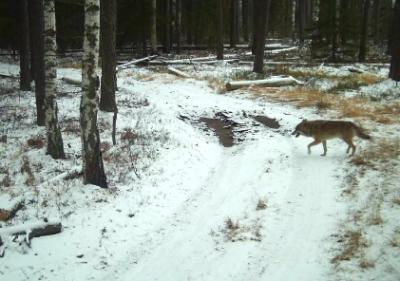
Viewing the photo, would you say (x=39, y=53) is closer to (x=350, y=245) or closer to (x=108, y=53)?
(x=108, y=53)

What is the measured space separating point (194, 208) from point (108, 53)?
9325mm

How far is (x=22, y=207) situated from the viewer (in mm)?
8656

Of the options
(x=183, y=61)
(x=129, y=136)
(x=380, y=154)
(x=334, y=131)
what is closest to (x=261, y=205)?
(x=334, y=131)

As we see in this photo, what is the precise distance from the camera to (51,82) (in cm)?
1113

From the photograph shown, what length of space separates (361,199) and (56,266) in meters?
6.03

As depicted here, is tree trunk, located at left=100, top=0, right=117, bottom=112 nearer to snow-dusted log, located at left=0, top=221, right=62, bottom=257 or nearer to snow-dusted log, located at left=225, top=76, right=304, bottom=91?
snow-dusted log, located at left=225, top=76, right=304, bottom=91

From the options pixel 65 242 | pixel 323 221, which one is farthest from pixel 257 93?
pixel 65 242

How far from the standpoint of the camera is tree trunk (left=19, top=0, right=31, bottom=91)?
2036 centimetres

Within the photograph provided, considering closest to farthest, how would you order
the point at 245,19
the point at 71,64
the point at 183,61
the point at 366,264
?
the point at 366,264 → the point at 71,64 → the point at 183,61 → the point at 245,19

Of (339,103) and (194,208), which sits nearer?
(194,208)

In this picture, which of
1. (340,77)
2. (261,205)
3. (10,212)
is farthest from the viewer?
(340,77)

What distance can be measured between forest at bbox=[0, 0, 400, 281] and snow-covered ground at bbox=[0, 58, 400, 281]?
0.04 metres

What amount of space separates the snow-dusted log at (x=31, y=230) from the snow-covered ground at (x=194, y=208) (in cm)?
13

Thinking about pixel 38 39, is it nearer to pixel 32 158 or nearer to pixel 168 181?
pixel 32 158
